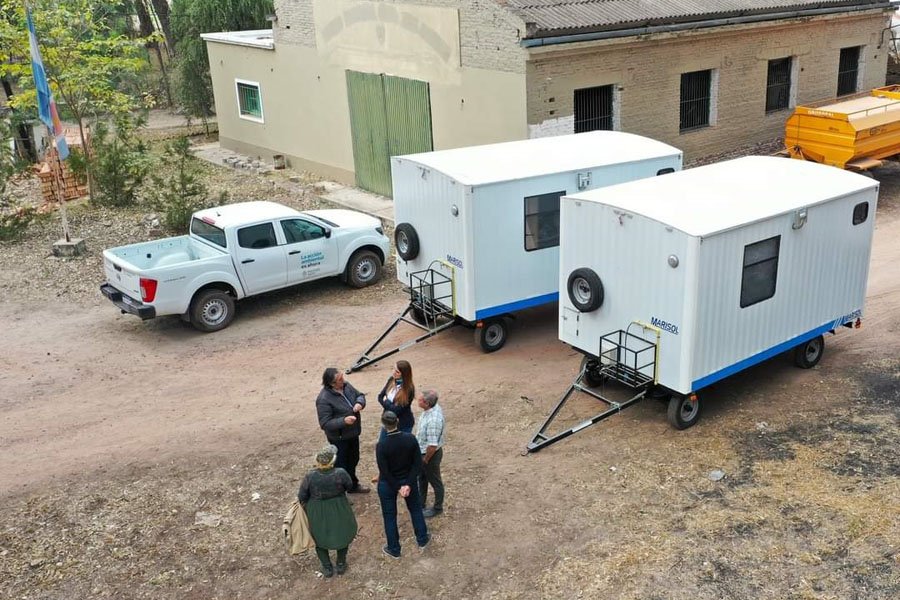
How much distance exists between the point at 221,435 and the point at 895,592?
7.34 m

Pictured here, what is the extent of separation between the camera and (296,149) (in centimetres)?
→ 2531

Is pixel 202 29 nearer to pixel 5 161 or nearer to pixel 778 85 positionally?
pixel 5 161

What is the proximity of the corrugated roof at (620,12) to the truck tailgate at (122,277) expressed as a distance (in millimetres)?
8626

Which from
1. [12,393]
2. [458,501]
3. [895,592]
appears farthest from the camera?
[12,393]

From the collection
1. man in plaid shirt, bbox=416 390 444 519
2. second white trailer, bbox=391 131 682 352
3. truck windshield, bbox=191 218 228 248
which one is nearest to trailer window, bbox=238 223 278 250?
truck windshield, bbox=191 218 228 248

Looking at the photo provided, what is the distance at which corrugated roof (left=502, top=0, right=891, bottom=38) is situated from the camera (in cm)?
1750

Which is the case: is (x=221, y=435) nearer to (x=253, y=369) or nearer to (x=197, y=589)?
(x=253, y=369)

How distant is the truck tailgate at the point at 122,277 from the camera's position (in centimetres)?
1344

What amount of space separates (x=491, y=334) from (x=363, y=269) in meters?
3.82

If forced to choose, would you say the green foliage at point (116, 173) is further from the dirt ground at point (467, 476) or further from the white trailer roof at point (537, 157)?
the white trailer roof at point (537, 157)

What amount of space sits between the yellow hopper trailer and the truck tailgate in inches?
563

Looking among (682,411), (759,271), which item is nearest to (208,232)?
(682,411)

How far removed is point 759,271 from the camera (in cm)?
1010

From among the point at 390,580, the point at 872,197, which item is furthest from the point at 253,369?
the point at 872,197
